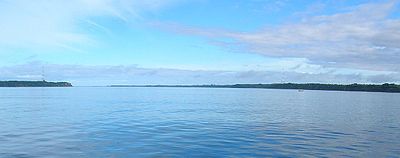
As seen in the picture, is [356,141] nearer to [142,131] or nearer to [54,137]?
[142,131]

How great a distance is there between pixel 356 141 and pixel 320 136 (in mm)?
3222

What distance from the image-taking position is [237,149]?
2462cm

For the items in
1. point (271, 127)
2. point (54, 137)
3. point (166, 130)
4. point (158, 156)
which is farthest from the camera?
point (271, 127)

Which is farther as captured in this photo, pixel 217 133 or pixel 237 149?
pixel 217 133

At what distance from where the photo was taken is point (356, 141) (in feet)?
95.7

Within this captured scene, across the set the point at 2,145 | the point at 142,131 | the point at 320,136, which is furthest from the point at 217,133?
the point at 2,145

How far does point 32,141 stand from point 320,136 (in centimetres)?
2415

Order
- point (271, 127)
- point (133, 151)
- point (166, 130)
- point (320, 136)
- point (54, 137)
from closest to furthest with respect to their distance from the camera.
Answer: point (133, 151), point (54, 137), point (320, 136), point (166, 130), point (271, 127)

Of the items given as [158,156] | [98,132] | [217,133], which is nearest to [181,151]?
[158,156]

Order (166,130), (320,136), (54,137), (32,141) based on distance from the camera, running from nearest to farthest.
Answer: (32,141) → (54,137) → (320,136) → (166,130)

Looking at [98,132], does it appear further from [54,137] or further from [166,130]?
[166,130]

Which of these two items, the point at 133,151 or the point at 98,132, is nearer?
the point at 133,151

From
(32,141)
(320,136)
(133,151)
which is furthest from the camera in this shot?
(320,136)

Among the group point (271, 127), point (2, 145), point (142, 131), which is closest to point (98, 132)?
point (142, 131)
